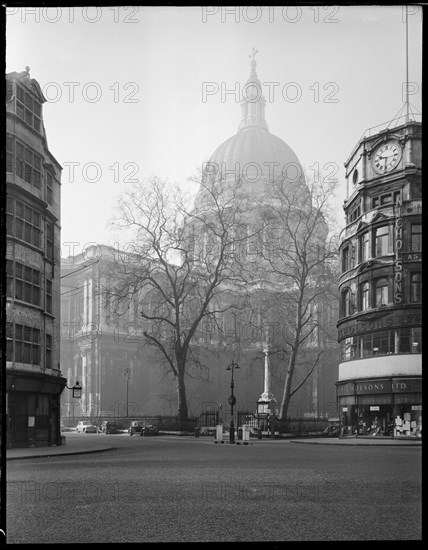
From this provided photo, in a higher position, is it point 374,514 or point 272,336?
point 272,336

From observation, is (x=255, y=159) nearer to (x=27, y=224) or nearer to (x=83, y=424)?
(x=27, y=224)

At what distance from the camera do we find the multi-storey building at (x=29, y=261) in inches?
290

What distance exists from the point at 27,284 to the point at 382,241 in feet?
12.5

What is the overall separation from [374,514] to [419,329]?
Result: 1889mm

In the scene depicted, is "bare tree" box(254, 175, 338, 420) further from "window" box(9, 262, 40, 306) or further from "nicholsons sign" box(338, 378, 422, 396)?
"window" box(9, 262, 40, 306)

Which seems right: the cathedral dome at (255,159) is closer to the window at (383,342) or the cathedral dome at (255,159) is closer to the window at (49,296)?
the window at (383,342)

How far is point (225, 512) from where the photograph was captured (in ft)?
22.8

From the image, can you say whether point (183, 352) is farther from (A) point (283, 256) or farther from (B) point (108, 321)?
(A) point (283, 256)

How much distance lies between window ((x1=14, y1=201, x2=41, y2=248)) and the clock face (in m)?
3.74

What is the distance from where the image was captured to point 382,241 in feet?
25.5

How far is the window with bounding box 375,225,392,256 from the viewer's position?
769 centimetres

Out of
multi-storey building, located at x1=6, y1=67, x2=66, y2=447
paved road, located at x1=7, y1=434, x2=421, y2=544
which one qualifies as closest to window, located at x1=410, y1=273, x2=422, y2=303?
paved road, located at x1=7, y1=434, x2=421, y2=544
